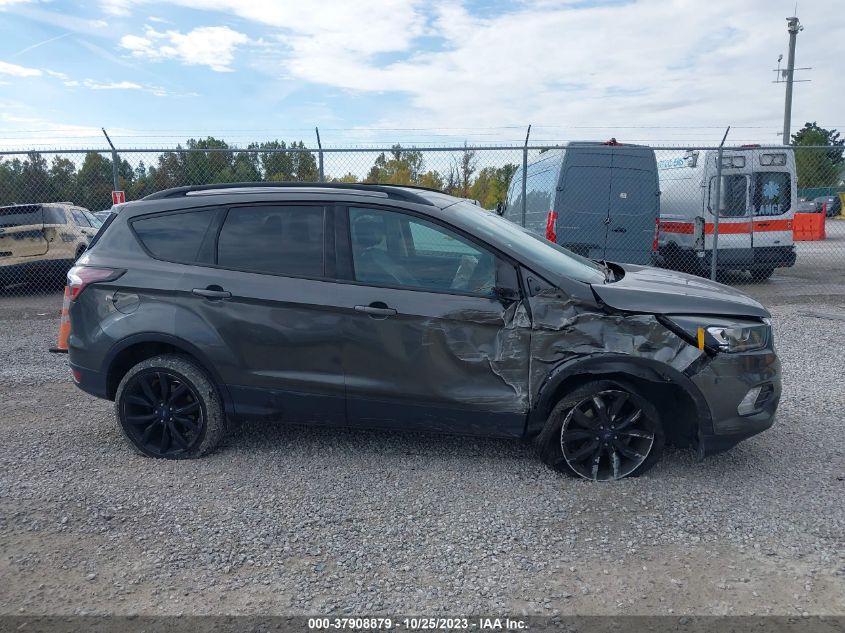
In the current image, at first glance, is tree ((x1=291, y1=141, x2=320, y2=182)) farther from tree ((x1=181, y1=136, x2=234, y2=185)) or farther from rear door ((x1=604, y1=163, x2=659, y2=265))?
rear door ((x1=604, y1=163, x2=659, y2=265))

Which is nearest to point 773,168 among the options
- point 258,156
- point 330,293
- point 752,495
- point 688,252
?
point 688,252

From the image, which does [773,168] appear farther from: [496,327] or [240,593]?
[240,593]

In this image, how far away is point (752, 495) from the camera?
392 cm

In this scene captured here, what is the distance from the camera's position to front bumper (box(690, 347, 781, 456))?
387cm

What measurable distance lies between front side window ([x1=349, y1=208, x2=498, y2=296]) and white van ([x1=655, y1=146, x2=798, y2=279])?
9.08m

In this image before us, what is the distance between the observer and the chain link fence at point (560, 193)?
1012cm

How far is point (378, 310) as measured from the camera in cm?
406

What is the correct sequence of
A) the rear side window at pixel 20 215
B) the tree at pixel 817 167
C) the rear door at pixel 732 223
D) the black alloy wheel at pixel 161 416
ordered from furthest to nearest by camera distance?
the tree at pixel 817 167 < the rear door at pixel 732 223 < the rear side window at pixel 20 215 < the black alloy wheel at pixel 161 416

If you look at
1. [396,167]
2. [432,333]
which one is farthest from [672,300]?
[396,167]

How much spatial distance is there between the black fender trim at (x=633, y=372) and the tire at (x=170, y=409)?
2.11 metres

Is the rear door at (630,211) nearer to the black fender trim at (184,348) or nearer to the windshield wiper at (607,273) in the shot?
the windshield wiper at (607,273)

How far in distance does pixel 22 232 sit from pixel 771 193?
42.5 ft

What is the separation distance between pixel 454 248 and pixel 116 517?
238cm

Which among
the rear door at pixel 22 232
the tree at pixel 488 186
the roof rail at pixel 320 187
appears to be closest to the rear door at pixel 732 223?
the tree at pixel 488 186
